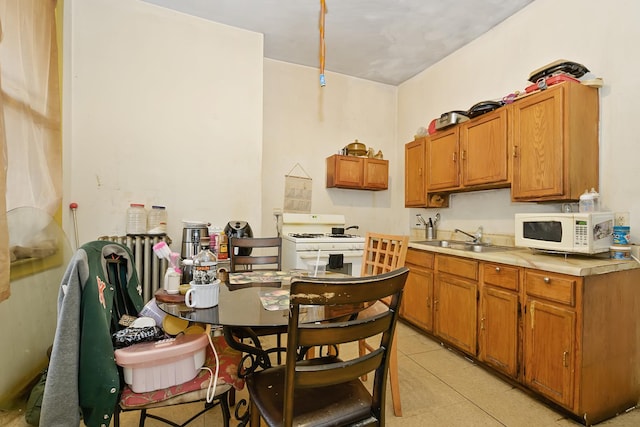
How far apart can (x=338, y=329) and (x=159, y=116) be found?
2.78 meters

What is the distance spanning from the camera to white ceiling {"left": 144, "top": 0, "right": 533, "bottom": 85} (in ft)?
8.69


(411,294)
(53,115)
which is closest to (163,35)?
(53,115)

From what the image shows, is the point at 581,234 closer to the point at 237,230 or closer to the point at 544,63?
the point at 544,63

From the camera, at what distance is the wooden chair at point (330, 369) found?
83 centimetres

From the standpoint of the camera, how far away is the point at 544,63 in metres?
2.48

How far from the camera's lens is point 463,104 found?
3.25 meters

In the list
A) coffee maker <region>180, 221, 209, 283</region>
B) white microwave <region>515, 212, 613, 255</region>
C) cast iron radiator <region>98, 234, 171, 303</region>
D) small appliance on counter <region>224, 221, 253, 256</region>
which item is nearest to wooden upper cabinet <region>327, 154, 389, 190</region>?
small appliance on counter <region>224, 221, 253, 256</region>

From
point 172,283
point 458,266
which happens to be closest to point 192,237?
point 172,283

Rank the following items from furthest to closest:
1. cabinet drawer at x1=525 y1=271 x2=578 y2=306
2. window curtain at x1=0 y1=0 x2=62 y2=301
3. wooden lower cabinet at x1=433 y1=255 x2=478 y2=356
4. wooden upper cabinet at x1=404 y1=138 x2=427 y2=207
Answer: wooden upper cabinet at x1=404 y1=138 x2=427 y2=207, wooden lower cabinet at x1=433 y1=255 x2=478 y2=356, cabinet drawer at x1=525 y1=271 x2=578 y2=306, window curtain at x1=0 y1=0 x2=62 y2=301

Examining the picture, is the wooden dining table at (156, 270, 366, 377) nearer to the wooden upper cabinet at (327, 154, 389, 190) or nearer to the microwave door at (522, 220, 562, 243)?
the microwave door at (522, 220, 562, 243)

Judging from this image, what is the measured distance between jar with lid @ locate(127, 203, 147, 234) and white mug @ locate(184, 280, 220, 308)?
1.75 meters

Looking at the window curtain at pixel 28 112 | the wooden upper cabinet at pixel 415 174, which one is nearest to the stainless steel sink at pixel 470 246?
the wooden upper cabinet at pixel 415 174

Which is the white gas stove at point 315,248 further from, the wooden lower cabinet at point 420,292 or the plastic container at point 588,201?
the plastic container at point 588,201

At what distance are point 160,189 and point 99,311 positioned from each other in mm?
1965
